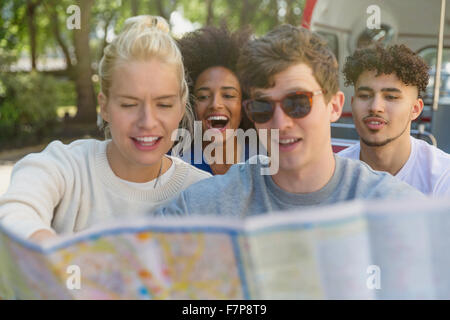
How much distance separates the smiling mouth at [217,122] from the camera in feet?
9.47

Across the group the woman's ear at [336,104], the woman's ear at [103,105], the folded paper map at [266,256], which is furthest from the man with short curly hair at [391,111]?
the folded paper map at [266,256]

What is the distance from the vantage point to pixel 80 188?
6.33 feet

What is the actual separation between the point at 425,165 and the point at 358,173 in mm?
816

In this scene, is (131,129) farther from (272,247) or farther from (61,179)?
(272,247)

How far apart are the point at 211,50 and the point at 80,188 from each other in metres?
1.43

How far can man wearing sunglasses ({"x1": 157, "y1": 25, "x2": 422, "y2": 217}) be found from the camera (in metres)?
1.68

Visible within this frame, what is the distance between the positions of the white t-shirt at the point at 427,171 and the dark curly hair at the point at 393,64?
327 millimetres

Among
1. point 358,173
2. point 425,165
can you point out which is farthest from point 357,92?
point 358,173

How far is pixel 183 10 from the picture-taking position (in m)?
22.3

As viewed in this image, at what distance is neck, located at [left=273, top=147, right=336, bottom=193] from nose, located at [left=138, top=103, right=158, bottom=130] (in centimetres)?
49

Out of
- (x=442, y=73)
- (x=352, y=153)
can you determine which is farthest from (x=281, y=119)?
(x=442, y=73)

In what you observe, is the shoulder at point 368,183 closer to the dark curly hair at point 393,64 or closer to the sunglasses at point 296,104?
the sunglasses at point 296,104

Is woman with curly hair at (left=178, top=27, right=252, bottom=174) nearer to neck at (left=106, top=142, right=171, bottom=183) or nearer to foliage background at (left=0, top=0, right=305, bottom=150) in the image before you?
neck at (left=106, top=142, right=171, bottom=183)

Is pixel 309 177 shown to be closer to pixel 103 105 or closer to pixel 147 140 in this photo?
pixel 147 140
